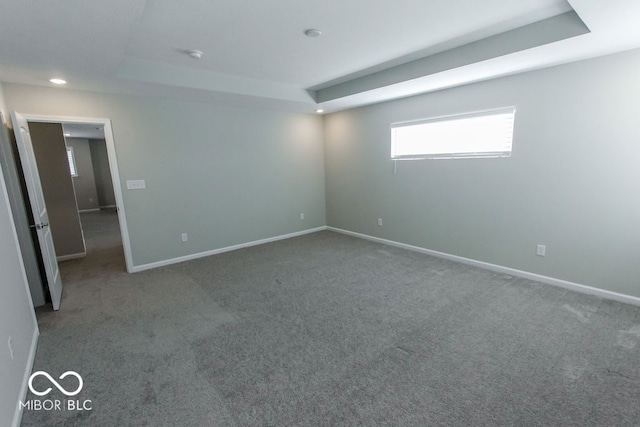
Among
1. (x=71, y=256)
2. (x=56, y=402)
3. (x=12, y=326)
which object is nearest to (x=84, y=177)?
(x=71, y=256)

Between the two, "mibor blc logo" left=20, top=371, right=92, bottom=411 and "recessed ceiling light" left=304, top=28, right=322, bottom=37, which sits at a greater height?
"recessed ceiling light" left=304, top=28, right=322, bottom=37

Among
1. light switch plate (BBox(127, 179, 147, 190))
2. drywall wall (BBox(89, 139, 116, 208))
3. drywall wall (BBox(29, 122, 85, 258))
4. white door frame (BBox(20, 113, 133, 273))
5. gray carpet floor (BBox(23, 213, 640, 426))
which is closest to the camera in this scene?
gray carpet floor (BBox(23, 213, 640, 426))

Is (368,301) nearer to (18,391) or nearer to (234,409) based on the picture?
(234,409)

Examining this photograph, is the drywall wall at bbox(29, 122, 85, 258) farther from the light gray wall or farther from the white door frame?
the light gray wall

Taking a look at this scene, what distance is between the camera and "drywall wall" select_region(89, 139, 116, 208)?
9.43 metres

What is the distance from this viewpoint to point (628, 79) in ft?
8.41

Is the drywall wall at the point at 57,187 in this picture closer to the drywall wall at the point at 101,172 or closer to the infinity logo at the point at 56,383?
the infinity logo at the point at 56,383

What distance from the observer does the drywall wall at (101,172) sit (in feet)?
30.9

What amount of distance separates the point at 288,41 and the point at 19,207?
3067mm

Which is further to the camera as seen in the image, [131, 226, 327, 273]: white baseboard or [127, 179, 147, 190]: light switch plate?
[131, 226, 327, 273]: white baseboard

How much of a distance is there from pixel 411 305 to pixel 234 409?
72.0 inches

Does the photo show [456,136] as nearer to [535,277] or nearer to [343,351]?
[535,277]

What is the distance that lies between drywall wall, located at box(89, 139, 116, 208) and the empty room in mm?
5807

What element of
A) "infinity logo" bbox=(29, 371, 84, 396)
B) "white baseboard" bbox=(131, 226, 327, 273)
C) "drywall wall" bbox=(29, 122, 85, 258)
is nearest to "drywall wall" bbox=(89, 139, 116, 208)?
"drywall wall" bbox=(29, 122, 85, 258)
